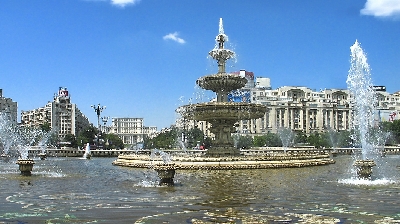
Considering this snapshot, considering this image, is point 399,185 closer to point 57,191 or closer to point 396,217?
point 396,217

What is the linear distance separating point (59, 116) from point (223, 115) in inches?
5519

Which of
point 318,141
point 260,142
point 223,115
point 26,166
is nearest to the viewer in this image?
point 26,166

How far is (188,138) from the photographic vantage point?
4478 inches

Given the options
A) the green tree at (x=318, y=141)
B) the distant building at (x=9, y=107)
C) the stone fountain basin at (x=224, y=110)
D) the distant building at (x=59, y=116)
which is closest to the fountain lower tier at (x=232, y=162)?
the stone fountain basin at (x=224, y=110)

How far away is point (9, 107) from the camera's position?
144 metres

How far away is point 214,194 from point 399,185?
24.2 ft

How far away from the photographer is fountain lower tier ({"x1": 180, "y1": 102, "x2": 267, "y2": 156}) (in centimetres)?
3143

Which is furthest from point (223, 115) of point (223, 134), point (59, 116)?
point (59, 116)

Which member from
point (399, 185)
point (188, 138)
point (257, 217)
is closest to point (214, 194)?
point (257, 217)

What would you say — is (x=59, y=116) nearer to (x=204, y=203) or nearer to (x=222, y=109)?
(x=222, y=109)

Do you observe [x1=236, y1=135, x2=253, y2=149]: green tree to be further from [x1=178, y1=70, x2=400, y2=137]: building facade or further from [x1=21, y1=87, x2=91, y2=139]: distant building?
[x1=21, y1=87, x2=91, y2=139]: distant building

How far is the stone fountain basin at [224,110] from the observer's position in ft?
103

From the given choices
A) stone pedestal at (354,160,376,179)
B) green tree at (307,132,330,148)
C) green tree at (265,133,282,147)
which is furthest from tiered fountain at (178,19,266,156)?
green tree at (265,133,282,147)

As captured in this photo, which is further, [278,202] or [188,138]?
[188,138]
